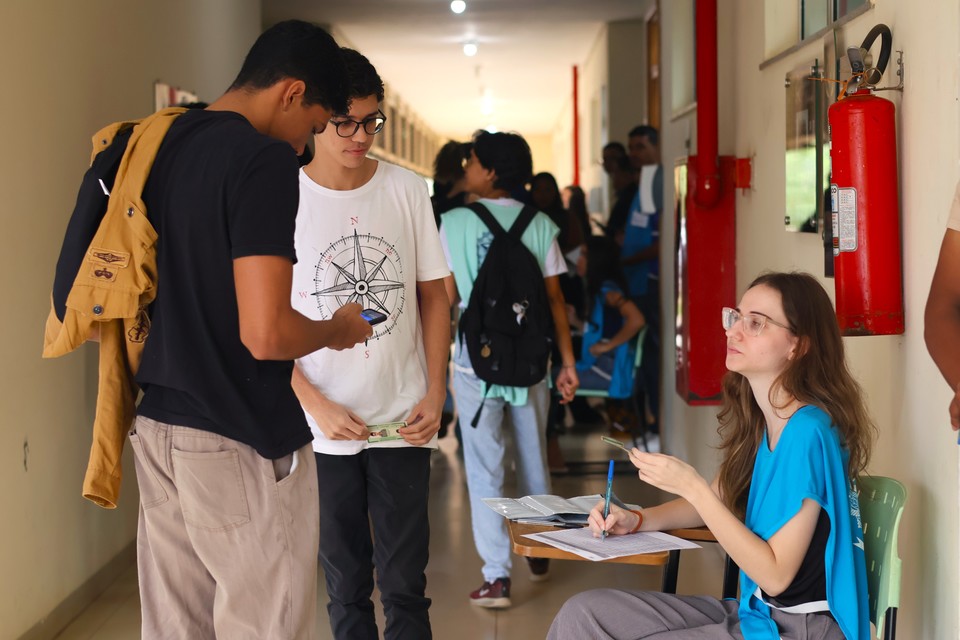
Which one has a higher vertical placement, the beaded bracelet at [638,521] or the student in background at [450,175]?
the student in background at [450,175]

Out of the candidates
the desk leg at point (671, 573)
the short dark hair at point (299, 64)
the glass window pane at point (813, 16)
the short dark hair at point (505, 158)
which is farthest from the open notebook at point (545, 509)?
the short dark hair at point (505, 158)

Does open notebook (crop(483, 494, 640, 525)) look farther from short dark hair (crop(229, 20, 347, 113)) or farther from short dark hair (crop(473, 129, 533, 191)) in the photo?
short dark hair (crop(473, 129, 533, 191))

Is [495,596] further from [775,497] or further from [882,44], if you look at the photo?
[882,44]

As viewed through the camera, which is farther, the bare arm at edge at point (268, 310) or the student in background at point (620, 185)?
the student in background at point (620, 185)

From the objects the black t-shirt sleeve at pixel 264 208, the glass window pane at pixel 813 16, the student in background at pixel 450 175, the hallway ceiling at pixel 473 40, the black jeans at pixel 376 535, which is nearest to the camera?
the black t-shirt sleeve at pixel 264 208

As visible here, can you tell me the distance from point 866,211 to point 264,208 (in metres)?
1.21

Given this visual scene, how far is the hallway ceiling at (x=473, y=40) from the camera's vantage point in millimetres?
9109

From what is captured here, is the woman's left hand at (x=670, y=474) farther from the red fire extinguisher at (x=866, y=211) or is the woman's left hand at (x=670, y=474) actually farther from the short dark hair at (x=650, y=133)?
the short dark hair at (x=650, y=133)

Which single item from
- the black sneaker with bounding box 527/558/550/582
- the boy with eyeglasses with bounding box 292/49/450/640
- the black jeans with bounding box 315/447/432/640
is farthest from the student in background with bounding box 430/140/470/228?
the black jeans with bounding box 315/447/432/640

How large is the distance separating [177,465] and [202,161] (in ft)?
1.66

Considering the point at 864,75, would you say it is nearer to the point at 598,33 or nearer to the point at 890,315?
the point at 890,315

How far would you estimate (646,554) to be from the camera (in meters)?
1.91

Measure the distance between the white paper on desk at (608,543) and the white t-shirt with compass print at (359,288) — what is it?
620 millimetres

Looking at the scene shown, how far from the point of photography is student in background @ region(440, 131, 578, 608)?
374 cm
